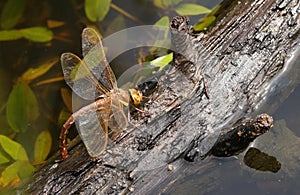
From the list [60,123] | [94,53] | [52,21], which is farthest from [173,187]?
[52,21]

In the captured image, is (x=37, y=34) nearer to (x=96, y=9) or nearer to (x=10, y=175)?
(x=96, y=9)

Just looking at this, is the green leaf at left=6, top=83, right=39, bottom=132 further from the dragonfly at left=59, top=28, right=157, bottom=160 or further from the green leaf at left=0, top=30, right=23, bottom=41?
the dragonfly at left=59, top=28, right=157, bottom=160

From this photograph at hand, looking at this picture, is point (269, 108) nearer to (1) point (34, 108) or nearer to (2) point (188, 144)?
(2) point (188, 144)

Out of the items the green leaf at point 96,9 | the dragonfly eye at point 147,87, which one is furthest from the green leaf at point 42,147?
the green leaf at point 96,9

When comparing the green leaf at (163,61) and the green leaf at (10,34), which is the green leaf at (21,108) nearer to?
the green leaf at (10,34)

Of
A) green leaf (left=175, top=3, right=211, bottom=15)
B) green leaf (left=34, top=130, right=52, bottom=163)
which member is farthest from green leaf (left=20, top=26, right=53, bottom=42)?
green leaf (left=175, top=3, right=211, bottom=15)
